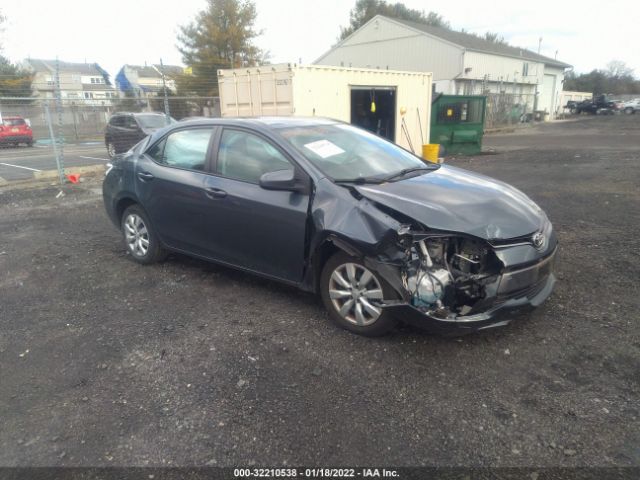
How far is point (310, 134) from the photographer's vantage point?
13.3ft

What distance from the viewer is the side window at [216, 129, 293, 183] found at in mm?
3805

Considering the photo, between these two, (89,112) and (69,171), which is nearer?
(69,171)

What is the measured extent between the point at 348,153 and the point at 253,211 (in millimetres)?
995

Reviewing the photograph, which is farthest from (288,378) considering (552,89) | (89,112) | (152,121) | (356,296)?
(552,89)

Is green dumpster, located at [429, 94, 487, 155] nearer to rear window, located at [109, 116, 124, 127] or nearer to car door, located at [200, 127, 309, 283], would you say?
rear window, located at [109, 116, 124, 127]

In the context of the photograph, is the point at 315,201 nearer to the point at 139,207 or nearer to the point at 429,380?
the point at 429,380

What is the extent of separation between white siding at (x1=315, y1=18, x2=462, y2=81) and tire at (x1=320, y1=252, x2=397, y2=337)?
3106 centimetres

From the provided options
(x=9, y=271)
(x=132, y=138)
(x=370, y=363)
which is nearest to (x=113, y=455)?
(x=370, y=363)

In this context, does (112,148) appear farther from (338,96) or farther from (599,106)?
(599,106)

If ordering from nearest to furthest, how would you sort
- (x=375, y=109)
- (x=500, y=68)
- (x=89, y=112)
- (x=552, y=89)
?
(x=375, y=109) < (x=89, y=112) < (x=500, y=68) < (x=552, y=89)

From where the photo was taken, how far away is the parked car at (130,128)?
46.3ft

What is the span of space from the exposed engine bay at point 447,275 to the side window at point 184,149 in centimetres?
228

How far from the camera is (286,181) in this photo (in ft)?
11.5

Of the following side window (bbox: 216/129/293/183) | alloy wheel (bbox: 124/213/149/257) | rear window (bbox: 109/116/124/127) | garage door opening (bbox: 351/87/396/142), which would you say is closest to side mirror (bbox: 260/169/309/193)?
side window (bbox: 216/129/293/183)
